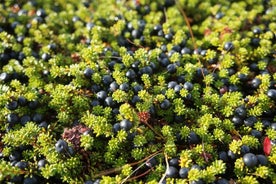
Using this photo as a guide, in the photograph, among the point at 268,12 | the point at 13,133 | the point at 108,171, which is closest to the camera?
the point at 108,171

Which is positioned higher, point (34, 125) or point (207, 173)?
point (34, 125)

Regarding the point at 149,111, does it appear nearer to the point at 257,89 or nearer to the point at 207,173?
the point at 207,173

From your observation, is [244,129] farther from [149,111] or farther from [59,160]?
[59,160]

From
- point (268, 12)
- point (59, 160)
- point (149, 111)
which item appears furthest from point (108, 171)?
point (268, 12)

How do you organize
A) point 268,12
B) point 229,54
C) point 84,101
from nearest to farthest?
point 84,101 < point 229,54 < point 268,12

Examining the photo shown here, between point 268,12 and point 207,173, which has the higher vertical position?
point 268,12

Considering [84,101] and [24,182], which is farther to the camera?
[84,101]

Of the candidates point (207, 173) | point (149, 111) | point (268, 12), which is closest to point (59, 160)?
point (149, 111)

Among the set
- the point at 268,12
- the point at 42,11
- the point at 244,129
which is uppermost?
the point at 42,11

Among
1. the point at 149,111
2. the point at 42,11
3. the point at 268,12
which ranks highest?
the point at 42,11
